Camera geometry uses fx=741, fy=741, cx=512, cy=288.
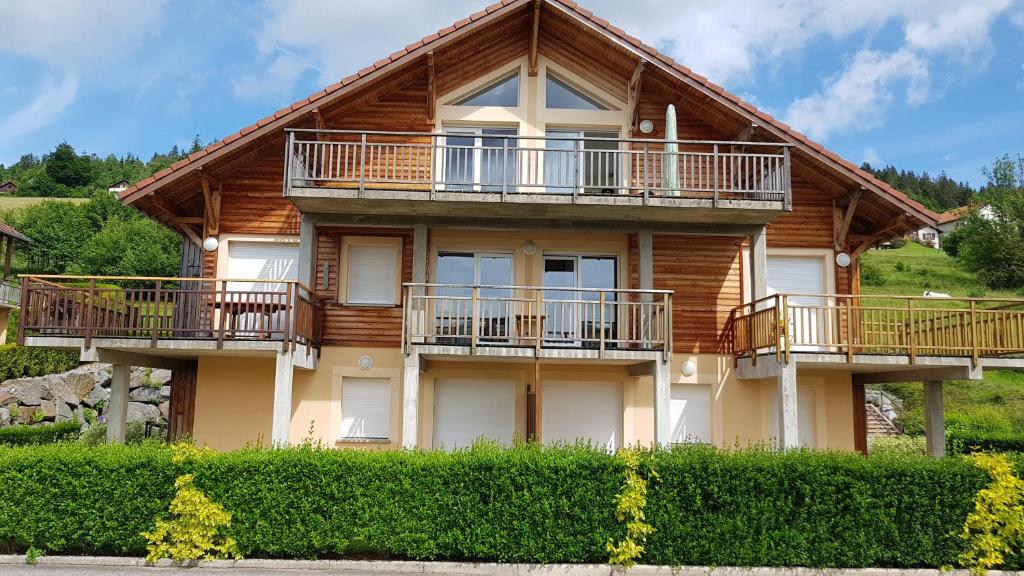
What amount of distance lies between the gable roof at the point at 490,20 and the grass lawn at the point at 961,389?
10.7 m

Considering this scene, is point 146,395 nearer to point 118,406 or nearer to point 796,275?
point 118,406

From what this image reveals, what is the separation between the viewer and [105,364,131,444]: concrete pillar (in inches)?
534

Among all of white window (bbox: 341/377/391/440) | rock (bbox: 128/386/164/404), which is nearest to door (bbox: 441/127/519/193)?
white window (bbox: 341/377/391/440)

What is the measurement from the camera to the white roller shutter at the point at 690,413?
51.1 feet

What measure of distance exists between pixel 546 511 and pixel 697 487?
6.61 ft

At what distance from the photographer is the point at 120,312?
44.5 feet

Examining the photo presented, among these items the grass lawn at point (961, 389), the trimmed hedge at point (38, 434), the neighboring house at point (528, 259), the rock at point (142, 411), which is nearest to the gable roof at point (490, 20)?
the neighboring house at point (528, 259)

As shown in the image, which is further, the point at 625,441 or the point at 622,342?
the point at 625,441

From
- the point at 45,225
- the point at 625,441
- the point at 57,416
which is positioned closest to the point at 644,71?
the point at 625,441

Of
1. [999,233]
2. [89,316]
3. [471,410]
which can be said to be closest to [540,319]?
[471,410]

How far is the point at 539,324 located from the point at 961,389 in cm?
2283

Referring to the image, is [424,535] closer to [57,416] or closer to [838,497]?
[838,497]

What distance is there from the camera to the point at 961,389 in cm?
2834

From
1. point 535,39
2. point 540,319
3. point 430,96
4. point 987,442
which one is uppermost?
point 535,39
